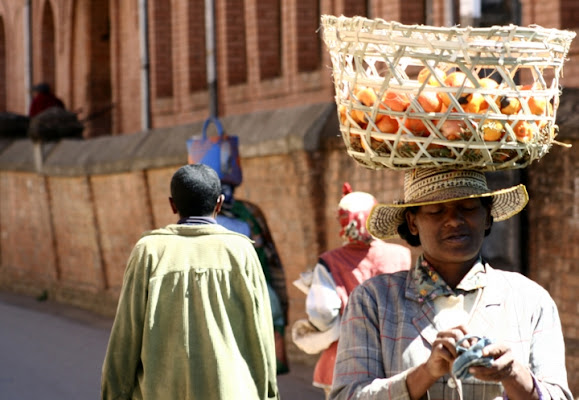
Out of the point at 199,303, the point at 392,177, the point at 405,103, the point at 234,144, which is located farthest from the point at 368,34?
the point at 392,177

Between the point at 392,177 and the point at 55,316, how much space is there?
807 cm

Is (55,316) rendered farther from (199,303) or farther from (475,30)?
(475,30)

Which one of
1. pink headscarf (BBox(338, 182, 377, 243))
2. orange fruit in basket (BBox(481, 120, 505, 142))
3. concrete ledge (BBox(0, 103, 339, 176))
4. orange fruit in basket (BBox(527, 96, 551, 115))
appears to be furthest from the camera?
concrete ledge (BBox(0, 103, 339, 176))

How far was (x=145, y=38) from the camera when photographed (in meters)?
20.9

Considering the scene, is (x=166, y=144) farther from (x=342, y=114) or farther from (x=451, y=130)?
(x=451, y=130)

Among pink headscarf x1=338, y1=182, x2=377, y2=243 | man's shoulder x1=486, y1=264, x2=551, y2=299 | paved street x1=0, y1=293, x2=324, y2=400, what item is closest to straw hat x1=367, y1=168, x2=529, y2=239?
man's shoulder x1=486, y1=264, x2=551, y2=299

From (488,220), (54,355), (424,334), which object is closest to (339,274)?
(488,220)

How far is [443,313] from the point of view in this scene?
3.65 meters

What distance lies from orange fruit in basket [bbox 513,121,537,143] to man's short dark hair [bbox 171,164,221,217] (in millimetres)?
1770

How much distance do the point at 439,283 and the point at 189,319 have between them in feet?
5.61

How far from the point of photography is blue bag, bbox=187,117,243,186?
8234 mm

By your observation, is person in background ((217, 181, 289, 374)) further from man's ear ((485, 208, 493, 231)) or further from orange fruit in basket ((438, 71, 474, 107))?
orange fruit in basket ((438, 71, 474, 107))

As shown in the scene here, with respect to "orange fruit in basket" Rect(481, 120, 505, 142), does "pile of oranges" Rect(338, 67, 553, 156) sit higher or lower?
higher

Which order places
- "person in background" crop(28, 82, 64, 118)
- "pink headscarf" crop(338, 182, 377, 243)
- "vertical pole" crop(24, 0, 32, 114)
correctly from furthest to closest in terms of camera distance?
"vertical pole" crop(24, 0, 32, 114) < "person in background" crop(28, 82, 64, 118) < "pink headscarf" crop(338, 182, 377, 243)
